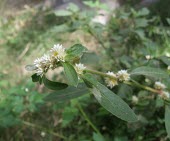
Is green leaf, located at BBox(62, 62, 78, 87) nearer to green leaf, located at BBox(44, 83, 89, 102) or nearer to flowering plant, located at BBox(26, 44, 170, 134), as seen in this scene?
flowering plant, located at BBox(26, 44, 170, 134)

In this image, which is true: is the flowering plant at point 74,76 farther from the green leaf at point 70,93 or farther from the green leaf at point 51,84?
the green leaf at point 70,93

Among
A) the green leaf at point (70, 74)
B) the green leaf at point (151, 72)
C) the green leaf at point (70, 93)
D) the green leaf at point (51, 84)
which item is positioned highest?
the green leaf at point (70, 74)

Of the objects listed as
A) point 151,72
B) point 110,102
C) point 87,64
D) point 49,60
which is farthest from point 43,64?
point 87,64

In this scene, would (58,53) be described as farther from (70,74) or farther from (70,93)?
(70,93)

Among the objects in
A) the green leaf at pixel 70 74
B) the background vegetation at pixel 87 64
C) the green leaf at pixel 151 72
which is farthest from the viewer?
the background vegetation at pixel 87 64

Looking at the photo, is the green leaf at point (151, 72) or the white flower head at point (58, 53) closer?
the white flower head at point (58, 53)

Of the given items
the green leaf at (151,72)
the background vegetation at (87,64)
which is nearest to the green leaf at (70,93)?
the background vegetation at (87,64)
